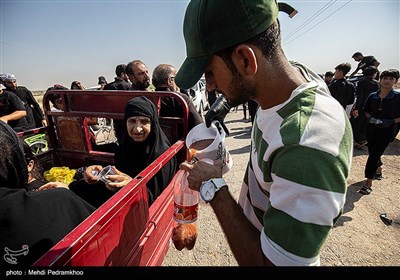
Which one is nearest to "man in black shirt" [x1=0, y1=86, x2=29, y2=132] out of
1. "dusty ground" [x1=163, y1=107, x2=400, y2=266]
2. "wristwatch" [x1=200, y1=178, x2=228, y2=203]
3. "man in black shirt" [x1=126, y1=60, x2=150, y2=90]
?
"man in black shirt" [x1=126, y1=60, x2=150, y2=90]

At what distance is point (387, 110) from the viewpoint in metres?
3.67

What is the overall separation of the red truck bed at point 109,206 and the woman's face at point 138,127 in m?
0.40

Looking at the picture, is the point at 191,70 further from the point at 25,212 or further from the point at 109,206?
the point at 25,212

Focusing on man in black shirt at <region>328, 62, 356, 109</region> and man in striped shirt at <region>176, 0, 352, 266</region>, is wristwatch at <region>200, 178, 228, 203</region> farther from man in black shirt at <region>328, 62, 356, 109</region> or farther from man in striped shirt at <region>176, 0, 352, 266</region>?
man in black shirt at <region>328, 62, 356, 109</region>

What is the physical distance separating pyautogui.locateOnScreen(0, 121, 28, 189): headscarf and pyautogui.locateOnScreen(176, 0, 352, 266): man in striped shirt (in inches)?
36.5

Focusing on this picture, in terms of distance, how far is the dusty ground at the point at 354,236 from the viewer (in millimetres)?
2484

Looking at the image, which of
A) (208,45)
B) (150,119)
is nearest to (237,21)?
(208,45)

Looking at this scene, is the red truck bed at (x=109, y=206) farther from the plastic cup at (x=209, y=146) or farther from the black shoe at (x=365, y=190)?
the black shoe at (x=365, y=190)

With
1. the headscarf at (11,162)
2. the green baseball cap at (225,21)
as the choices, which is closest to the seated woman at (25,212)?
the headscarf at (11,162)

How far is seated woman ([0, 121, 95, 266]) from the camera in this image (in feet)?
3.06

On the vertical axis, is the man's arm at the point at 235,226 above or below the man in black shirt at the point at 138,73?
below

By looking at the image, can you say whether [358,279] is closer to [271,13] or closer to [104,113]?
[271,13]

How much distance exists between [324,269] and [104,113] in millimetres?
2852

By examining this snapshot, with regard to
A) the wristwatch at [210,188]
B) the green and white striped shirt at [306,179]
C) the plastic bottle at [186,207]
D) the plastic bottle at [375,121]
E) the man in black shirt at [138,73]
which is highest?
Answer: the man in black shirt at [138,73]
